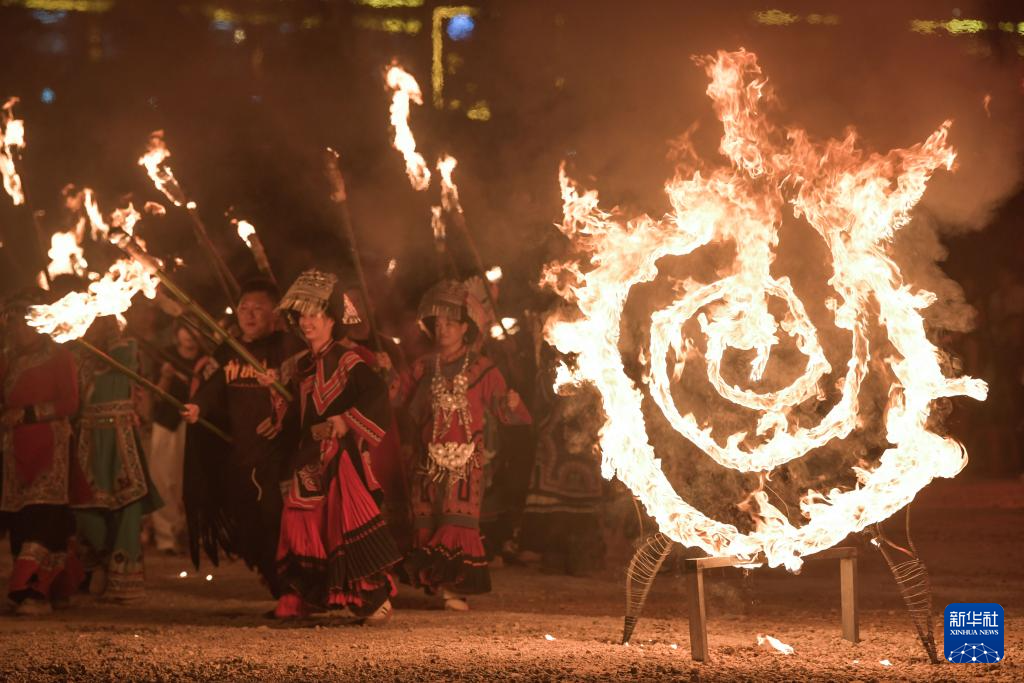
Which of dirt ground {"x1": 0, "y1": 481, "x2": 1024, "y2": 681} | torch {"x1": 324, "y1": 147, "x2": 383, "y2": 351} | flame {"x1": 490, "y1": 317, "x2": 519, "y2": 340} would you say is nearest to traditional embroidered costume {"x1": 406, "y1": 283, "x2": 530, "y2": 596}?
dirt ground {"x1": 0, "y1": 481, "x2": 1024, "y2": 681}

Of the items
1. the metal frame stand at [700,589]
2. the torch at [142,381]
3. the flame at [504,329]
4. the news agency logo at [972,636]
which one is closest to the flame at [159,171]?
the torch at [142,381]

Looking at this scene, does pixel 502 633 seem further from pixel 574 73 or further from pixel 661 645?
pixel 574 73

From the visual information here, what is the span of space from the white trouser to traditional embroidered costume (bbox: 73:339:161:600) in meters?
2.61

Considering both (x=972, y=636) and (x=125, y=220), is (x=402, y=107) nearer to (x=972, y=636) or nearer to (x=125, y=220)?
(x=125, y=220)

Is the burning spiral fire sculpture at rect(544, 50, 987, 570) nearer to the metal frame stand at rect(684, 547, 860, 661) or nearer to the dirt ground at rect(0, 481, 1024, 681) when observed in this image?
the metal frame stand at rect(684, 547, 860, 661)

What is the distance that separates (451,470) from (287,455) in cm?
91

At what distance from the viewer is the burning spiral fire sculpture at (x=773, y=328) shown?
6.30 metres

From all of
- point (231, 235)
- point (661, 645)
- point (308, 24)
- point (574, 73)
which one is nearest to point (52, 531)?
point (661, 645)

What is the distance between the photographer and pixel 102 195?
14500mm

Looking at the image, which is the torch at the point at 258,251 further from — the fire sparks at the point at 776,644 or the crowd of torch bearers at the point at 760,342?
the fire sparks at the point at 776,644

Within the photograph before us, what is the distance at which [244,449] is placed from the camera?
8602 mm

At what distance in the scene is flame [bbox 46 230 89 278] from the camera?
8195 mm

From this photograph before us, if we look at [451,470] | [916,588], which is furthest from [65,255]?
[916,588]

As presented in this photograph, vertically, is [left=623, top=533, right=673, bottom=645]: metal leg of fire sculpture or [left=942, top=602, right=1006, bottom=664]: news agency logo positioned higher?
[left=623, top=533, right=673, bottom=645]: metal leg of fire sculpture
